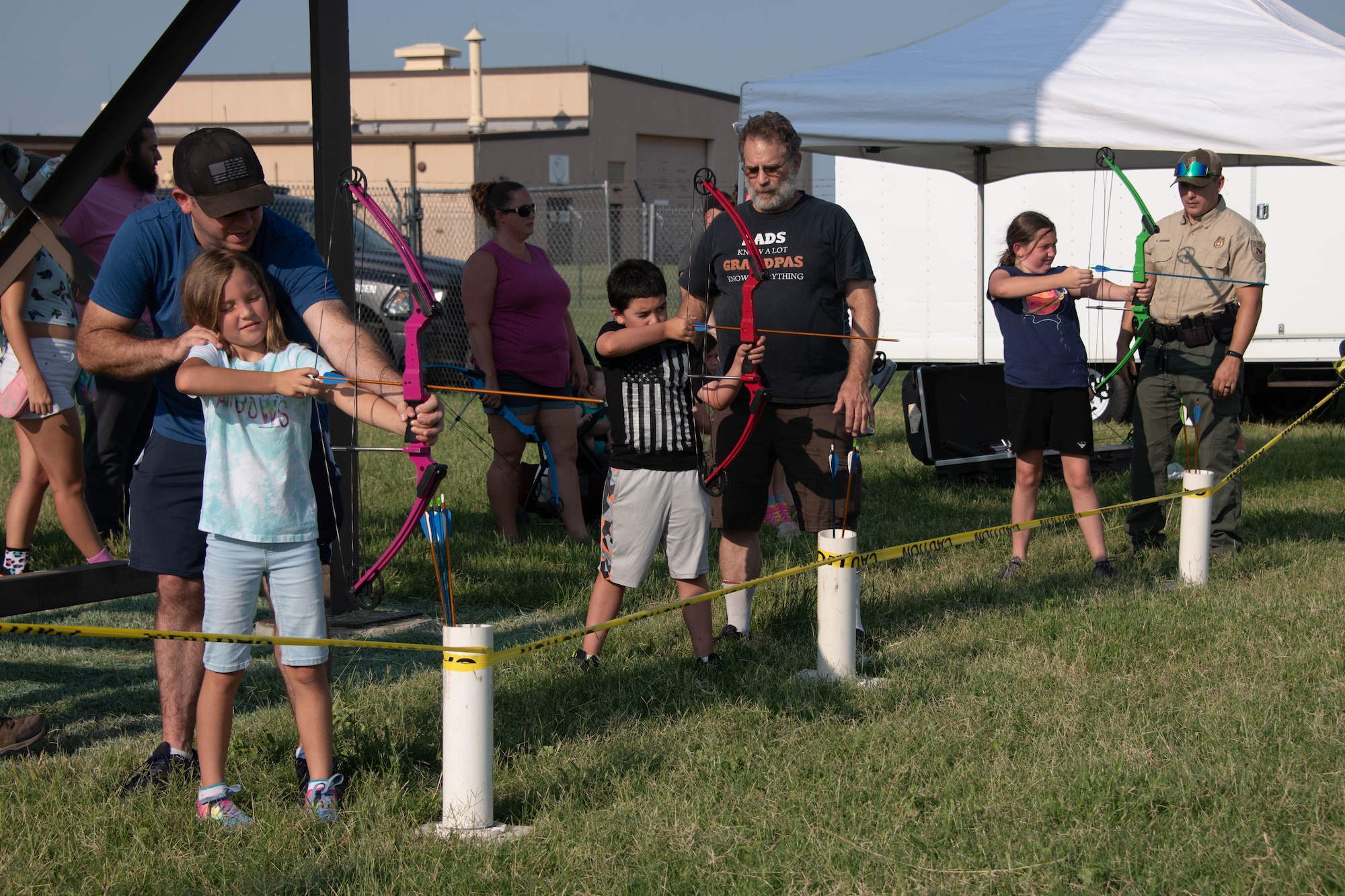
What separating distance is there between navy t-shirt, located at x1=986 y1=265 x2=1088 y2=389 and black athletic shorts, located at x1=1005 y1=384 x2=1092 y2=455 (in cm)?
5

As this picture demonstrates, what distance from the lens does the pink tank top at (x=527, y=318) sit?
653 cm

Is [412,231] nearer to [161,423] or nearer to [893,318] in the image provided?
[893,318]

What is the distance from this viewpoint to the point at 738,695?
4.16 meters

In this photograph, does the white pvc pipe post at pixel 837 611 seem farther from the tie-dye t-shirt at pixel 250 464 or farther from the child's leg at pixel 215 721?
the child's leg at pixel 215 721

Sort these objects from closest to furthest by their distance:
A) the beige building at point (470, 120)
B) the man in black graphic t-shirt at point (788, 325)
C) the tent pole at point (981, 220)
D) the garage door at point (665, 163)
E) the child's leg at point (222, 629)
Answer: the child's leg at point (222, 629)
the man in black graphic t-shirt at point (788, 325)
the tent pole at point (981, 220)
the beige building at point (470, 120)
the garage door at point (665, 163)

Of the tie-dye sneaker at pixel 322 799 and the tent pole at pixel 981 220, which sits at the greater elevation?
the tent pole at pixel 981 220

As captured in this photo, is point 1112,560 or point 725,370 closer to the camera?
point 725,370

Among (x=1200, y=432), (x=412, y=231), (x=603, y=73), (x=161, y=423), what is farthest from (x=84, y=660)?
(x=603, y=73)

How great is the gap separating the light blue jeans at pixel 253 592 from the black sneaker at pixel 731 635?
2013 mm

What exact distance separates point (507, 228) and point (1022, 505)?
120 inches

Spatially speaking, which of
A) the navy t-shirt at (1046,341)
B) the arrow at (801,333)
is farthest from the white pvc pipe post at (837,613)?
the navy t-shirt at (1046,341)

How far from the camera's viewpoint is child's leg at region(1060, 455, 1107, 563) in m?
5.91

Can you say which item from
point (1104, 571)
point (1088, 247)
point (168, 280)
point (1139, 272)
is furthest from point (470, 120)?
point (168, 280)

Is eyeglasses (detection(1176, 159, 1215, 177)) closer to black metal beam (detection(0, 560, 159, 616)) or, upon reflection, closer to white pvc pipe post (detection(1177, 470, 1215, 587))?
white pvc pipe post (detection(1177, 470, 1215, 587))
